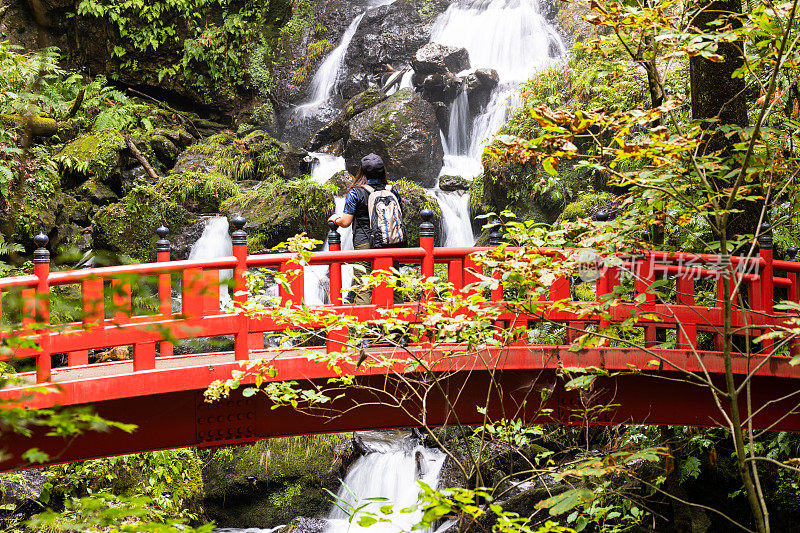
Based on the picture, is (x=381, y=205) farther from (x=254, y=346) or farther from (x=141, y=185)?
(x=141, y=185)

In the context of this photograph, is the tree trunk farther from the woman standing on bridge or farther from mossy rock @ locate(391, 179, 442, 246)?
mossy rock @ locate(391, 179, 442, 246)

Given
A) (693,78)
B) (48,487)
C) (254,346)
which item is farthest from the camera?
(48,487)

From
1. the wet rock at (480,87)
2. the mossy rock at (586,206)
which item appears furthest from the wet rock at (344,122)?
the mossy rock at (586,206)

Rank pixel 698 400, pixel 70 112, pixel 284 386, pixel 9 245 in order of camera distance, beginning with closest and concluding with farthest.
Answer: pixel 284 386 < pixel 698 400 < pixel 9 245 < pixel 70 112

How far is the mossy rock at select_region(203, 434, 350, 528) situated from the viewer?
9617 mm

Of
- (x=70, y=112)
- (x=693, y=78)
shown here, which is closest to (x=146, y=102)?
(x=70, y=112)

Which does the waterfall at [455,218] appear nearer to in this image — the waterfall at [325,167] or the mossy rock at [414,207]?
the mossy rock at [414,207]

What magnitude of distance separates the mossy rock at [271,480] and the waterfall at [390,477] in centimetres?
28

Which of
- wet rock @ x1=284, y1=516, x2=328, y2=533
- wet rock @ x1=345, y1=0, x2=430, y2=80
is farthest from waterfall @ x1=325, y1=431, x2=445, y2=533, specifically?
wet rock @ x1=345, y1=0, x2=430, y2=80

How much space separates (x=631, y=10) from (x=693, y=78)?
9.48 ft

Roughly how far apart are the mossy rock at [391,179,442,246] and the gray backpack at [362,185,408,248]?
7177mm

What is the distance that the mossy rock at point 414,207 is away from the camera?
13.2 m

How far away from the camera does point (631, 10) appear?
351cm

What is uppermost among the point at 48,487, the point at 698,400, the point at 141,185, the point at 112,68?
the point at 112,68
